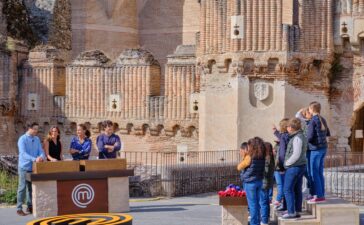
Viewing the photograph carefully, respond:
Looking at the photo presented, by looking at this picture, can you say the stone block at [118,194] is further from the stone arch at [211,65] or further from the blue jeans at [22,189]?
the stone arch at [211,65]

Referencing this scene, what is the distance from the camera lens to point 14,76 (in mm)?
26922

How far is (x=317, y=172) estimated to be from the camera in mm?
13359

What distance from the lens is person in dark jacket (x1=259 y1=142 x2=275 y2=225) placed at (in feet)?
41.8

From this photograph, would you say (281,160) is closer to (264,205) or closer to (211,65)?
(264,205)

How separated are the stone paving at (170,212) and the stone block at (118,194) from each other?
0.71 feet

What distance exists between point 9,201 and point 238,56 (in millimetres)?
7267

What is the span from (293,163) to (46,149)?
5.18 meters

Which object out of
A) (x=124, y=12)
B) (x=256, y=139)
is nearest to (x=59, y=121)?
(x=124, y=12)

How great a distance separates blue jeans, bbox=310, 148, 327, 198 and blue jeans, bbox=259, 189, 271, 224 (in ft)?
2.95

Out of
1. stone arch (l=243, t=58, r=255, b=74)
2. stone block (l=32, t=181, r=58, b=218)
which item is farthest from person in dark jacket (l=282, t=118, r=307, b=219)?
stone arch (l=243, t=58, r=255, b=74)

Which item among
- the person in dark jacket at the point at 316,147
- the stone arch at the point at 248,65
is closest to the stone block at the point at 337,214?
the person in dark jacket at the point at 316,147

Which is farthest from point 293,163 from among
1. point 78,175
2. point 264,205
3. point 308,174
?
point 78,175

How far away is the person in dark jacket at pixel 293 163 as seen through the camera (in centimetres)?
1234

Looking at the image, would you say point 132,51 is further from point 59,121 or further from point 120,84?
point 59,121
